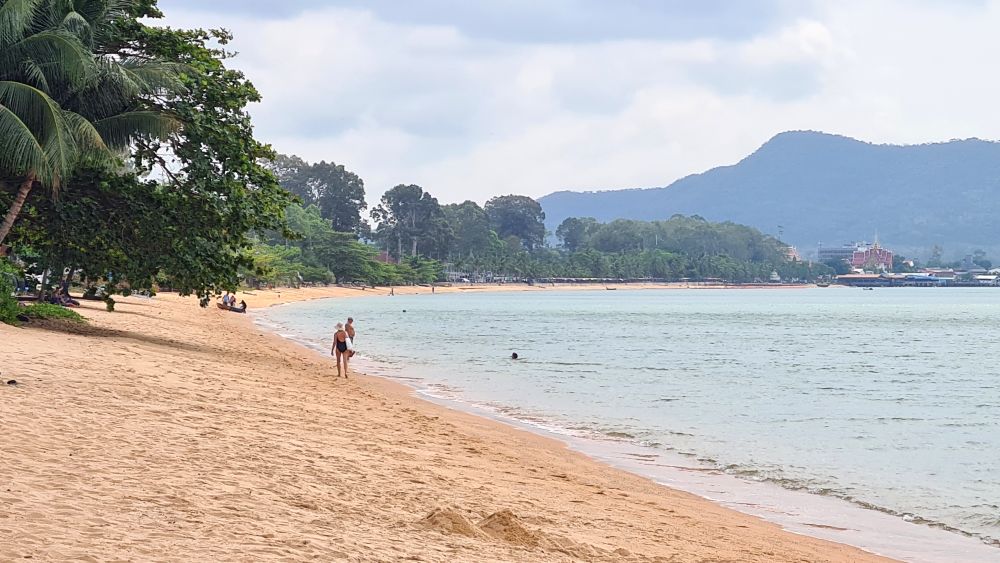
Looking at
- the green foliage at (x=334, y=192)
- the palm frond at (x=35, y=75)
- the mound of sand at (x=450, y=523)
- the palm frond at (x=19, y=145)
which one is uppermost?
the green foliage at (x=334, y=192)

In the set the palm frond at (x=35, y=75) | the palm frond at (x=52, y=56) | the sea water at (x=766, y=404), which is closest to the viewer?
the sea water at (x=766, y=404)

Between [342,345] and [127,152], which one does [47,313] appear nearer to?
[127,152]

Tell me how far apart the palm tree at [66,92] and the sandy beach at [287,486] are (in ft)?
14.1

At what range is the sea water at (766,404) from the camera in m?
14.7

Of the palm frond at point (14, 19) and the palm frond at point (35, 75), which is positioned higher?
the palm frond at point (14, 19)

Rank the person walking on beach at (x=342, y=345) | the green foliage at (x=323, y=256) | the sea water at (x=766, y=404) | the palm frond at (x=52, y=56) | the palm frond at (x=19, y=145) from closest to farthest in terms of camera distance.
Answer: the sea water at (x=766, y=404), the palm frond at (x=19, y=145), the palm frond at (x=52, y=56), the person walking on beach at (x=342, y=345), the green foliage at (x=323, y=256)

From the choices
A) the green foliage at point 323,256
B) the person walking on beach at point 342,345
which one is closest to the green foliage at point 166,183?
the person walking on beach at point 342,345

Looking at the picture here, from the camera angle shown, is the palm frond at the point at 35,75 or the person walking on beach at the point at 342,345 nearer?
the palm frond at the point at 35,75

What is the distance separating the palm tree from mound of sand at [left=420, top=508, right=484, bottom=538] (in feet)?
48.5

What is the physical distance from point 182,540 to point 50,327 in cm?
1870

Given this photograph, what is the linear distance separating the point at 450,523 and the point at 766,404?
19.4 m

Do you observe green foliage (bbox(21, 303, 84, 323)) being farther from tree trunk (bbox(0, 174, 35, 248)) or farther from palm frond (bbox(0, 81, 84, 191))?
palm frond (bbox(0, 81, 84, 191))

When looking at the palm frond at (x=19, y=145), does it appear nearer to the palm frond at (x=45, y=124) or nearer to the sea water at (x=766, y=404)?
the palm frond at (x=45, y=124)

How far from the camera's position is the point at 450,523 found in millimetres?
8539
